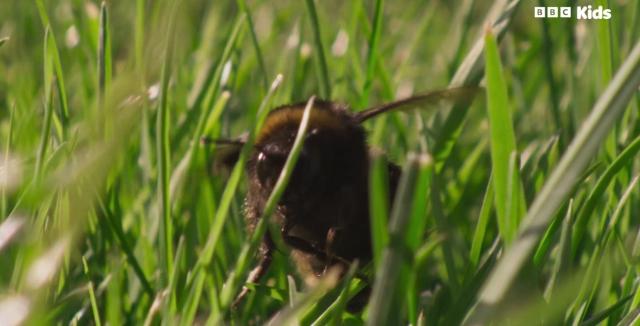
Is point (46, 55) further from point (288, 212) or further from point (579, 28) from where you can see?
point (579, 28)

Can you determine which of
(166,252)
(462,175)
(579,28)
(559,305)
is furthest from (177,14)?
(579,28)

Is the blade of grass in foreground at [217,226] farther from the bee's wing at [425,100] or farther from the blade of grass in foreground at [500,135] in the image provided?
the bee's wing at [425,100]

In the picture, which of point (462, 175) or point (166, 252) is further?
point (462, 175)

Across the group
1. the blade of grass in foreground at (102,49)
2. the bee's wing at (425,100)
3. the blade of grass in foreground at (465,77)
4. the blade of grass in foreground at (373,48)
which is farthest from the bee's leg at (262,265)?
the blade of grass in foreground at (373,48)

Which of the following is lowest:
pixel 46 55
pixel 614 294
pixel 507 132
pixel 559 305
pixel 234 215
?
pixel 614 294

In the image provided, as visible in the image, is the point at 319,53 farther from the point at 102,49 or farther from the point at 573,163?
the point at 573,163

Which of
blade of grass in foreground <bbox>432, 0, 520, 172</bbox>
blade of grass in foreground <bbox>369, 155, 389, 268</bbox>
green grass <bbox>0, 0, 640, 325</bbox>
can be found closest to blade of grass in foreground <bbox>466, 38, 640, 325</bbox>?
green grass <bbox>0, 0, 640, 325</bbox>
